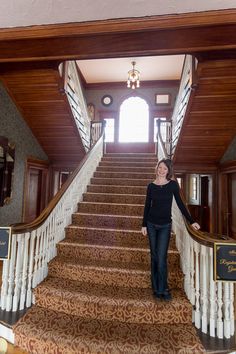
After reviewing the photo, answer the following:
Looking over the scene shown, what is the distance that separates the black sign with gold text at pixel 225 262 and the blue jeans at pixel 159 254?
0.48 meters

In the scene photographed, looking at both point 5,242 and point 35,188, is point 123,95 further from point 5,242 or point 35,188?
point 5,242

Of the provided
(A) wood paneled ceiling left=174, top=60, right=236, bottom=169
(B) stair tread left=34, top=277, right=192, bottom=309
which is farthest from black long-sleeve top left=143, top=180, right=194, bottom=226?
(A) wood paneled ceiling left=174, top=60, right=236, bottom=169

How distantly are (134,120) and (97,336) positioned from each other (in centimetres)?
672

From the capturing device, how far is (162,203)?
2154 mm

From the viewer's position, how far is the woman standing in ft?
6.93

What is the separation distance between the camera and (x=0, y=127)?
370 cm

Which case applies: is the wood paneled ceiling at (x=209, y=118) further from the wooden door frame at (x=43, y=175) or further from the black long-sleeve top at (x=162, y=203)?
the wooden door frame at (x=43, y=175)

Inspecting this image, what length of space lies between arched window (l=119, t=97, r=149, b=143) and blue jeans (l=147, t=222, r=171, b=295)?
560cm

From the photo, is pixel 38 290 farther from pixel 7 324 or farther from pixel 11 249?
pixel 11 249

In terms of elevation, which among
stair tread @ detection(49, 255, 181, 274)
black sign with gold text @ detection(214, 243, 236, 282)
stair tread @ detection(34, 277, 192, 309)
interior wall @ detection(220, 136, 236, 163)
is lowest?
stair tread @ detection(34, 277, 192, 309)

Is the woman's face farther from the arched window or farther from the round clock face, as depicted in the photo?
Result: the round clock face

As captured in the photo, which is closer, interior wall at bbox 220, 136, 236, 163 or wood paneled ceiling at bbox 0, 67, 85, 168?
wood paneled ceiling at bbox 0, 67, 85, 168

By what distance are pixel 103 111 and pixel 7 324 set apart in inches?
263

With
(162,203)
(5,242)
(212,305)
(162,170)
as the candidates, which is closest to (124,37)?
(162,170)
